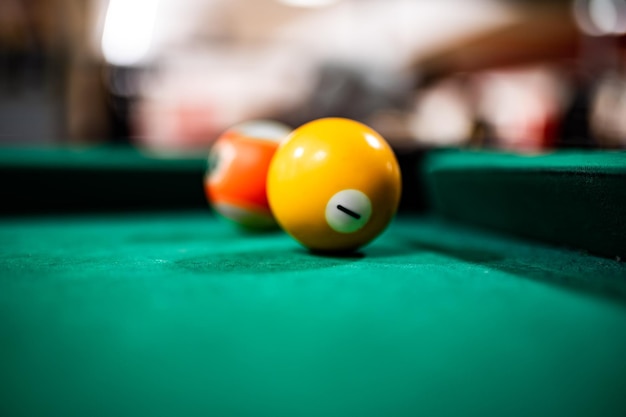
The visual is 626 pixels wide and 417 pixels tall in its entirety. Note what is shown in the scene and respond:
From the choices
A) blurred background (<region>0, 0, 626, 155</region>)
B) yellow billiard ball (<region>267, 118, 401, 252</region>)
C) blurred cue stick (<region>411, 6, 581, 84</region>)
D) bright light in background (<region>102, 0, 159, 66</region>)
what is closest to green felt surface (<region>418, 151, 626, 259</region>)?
yellow billiard ball (<region>267, 118, 401, 252</region>)

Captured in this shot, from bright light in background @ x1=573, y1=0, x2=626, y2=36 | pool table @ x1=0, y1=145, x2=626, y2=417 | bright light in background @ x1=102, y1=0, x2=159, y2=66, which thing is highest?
bright light in background @ x1=573, y1=0, x2=626, y2=36

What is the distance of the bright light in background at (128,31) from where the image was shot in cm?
741

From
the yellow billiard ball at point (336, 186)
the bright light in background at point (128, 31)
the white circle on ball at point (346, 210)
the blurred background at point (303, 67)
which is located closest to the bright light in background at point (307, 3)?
the blurred background at point (303, 67)

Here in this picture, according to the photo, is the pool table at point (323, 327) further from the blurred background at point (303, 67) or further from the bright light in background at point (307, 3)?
the bright light in background at point (307, 3)

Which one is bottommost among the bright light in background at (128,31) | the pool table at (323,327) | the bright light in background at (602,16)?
the pool table at (323,327)

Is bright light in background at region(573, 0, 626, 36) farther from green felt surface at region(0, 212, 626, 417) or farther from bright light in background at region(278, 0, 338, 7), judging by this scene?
green felt surface at region(0, 212, 626, 417)

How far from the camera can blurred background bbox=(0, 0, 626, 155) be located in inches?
283

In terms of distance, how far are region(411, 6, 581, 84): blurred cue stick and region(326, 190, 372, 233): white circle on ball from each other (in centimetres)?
916

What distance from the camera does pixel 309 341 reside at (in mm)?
814

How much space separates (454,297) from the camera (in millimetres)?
1022

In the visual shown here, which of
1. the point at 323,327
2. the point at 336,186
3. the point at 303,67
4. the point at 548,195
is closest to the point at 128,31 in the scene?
the point at 303,67

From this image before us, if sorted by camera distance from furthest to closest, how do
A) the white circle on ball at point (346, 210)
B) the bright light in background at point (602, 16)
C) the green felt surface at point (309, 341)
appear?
the bright light in background at point (602, 16) < the white circle on ball at point (346, 210) < the green felt surface at point (309, 341)

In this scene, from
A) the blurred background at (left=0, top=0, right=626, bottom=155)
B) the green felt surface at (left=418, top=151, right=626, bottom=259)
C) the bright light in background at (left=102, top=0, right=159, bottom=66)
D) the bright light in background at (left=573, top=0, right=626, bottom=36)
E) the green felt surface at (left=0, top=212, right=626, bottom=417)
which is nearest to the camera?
the green felt surface at (left=0, top=212, right=626, bottom=417)

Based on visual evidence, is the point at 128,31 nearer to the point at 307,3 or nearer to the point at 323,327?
the point at 307,3
